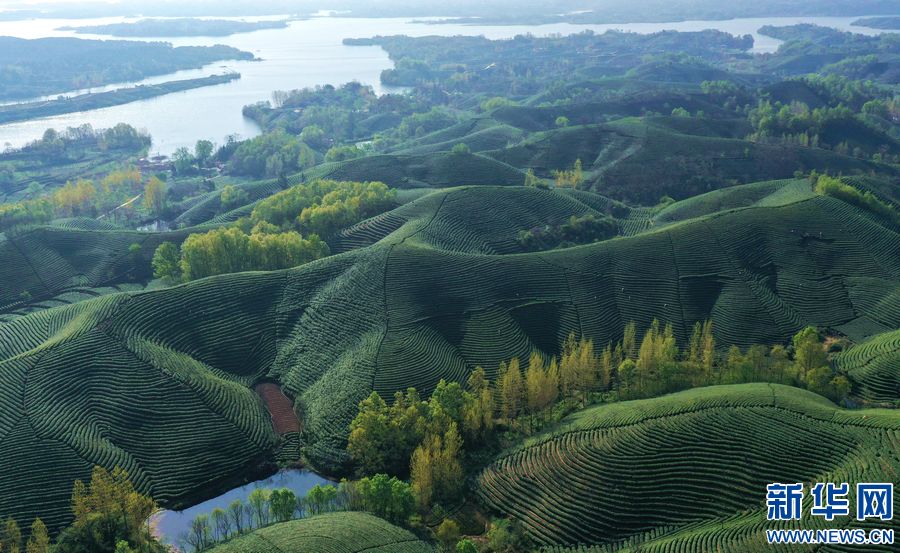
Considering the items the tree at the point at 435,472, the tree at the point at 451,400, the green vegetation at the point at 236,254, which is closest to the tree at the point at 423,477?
the tree at the point at 435,472

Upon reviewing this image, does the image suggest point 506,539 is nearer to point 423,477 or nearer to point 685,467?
point 423,477

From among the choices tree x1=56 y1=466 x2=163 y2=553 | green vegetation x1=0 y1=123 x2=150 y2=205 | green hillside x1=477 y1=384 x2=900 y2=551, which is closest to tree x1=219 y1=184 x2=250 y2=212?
green vegetation x1=0 y1=123 x2=150 y2=205

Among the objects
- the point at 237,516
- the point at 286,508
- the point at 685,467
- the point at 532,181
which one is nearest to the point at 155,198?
the point at 532,181

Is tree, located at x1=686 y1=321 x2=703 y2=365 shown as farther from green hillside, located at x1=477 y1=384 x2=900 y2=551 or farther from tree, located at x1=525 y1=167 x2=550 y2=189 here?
Answer: tree, located at x1=525 y1=167 x2=550 y2=189

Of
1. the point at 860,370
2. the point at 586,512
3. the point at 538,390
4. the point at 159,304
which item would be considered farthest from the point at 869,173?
the point at 159,304

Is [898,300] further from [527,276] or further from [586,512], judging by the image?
[586,512]

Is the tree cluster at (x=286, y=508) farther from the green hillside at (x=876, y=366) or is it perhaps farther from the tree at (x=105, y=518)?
the green hillside at (x=876, y=366)
